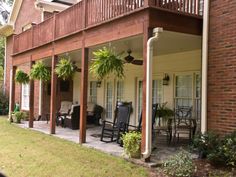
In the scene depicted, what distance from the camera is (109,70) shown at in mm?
8203

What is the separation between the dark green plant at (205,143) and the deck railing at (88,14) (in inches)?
112

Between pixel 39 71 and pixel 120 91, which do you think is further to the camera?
pixel 120 91

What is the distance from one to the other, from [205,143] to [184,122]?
2652 mm

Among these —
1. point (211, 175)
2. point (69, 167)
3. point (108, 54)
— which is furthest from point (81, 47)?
point (211, 175)

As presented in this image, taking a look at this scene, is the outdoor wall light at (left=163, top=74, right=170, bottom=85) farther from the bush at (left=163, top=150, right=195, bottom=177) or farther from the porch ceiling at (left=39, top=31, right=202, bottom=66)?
the bush at (left=163, top=150, right=195, bottom=177)

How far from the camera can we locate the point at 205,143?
23.5ft

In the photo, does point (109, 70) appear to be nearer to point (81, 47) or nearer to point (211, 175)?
point (81, 47)

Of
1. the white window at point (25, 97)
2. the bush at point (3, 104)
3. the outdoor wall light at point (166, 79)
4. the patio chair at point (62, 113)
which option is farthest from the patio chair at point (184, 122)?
the bush at point (3, 104)

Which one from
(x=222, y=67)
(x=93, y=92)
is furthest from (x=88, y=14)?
(x=93, y=92)

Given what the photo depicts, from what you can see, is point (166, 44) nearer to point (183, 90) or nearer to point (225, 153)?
point (183, 90)

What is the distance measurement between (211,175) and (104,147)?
132 inches

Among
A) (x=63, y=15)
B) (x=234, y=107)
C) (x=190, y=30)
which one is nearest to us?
(x=234, y=107)

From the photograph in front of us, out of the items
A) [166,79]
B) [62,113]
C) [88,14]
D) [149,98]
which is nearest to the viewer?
[149,98]

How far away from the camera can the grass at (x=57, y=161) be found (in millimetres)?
6459
